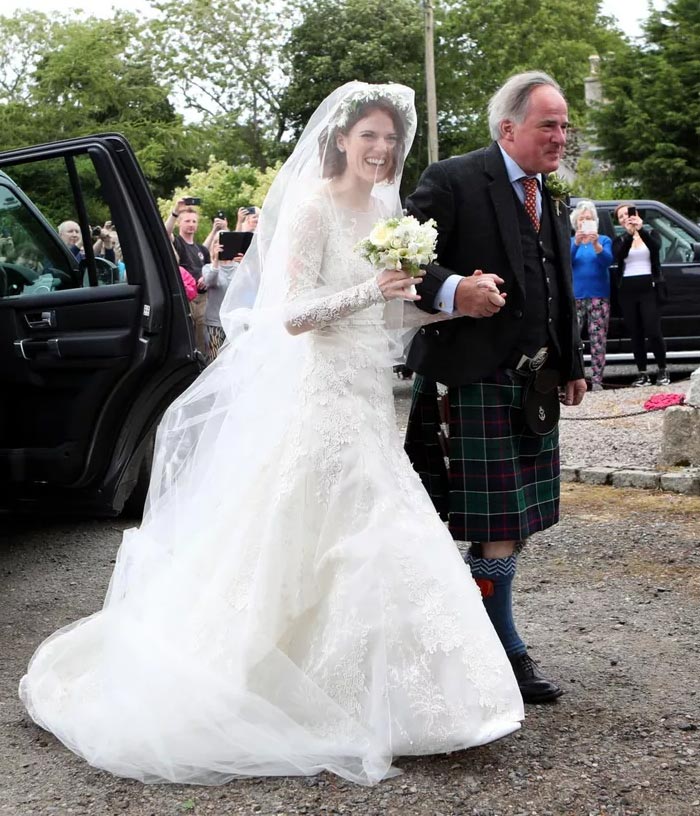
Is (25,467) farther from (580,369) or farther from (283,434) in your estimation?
(580,369)

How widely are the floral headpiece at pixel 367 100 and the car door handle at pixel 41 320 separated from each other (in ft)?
8.01

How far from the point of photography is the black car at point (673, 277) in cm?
1399

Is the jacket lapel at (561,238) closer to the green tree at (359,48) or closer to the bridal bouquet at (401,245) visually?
the bridal bouquet at (401,245)

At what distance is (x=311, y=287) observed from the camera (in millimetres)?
4012

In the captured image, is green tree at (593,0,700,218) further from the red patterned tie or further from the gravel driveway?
the red patterned tie

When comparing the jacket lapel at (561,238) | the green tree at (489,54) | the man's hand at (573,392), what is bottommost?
the man's hand at (573,392)

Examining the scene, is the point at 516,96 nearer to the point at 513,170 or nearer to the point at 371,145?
the point at 513,170

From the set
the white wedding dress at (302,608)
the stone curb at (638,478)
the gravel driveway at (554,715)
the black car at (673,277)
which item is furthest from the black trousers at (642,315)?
the white wedding dress at (302,608)

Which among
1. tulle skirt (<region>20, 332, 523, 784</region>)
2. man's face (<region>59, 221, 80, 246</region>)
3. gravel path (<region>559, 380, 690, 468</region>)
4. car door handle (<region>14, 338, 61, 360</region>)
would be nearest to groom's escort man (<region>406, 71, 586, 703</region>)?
tulle skirt (<region>20, 332, 523, 784</region>)

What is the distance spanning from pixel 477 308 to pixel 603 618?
1874mm

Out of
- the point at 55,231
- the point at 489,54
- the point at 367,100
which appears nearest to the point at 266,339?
the point at 367,100

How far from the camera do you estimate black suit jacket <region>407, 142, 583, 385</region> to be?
4.15 meters

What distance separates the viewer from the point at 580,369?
4418mm

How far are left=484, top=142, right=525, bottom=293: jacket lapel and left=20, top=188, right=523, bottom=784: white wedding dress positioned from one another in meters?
0.42
